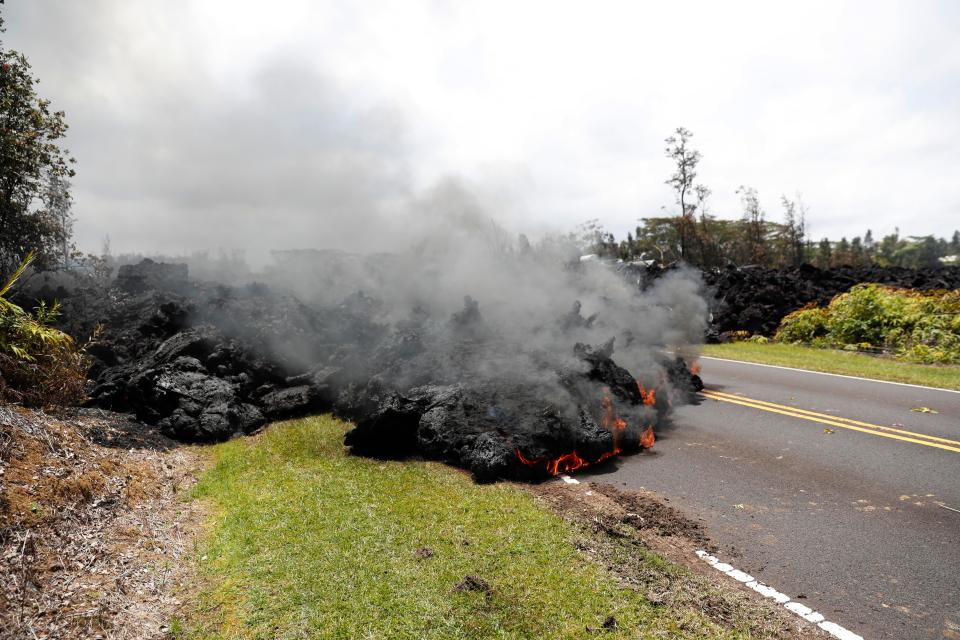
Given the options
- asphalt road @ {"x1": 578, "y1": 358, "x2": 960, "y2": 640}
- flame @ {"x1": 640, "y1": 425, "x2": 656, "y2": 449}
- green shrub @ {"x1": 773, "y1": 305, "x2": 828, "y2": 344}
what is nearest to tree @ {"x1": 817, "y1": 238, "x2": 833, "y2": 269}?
green shrub @ {"x1": 773, "y1": 305, "x2": 828, "y2": 344}

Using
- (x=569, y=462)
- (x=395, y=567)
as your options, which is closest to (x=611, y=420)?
(x=569, y=462)

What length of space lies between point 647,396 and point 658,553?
4482 millimetres

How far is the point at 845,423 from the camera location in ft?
27.2

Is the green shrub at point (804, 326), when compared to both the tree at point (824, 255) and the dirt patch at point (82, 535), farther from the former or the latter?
the tree at point (824, 255)

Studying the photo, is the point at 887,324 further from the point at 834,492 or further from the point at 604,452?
the point at 604,452

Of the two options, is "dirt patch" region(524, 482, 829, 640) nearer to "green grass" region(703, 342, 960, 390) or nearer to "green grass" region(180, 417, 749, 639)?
"green grass" region(180, 417, 749, 639)

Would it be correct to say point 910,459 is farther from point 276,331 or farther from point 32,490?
point 276,331

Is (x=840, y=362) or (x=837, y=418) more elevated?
(x=840, y=362)

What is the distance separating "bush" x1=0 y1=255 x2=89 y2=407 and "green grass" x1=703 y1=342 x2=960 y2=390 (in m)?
15.5

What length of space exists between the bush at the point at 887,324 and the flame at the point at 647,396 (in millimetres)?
10600

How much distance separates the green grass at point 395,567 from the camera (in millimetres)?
3648

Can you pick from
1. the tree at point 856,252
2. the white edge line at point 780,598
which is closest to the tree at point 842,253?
the tree at point 856,252

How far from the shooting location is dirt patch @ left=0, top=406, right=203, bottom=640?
139 inches

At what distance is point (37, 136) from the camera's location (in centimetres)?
1155
